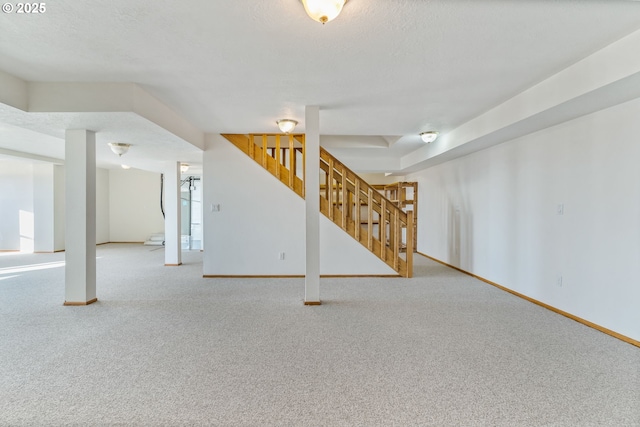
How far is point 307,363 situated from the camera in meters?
2.49

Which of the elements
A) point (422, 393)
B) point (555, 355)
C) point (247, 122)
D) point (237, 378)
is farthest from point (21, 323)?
point (555, 355)

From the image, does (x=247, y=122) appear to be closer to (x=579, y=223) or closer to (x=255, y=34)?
(x=255, y=34)

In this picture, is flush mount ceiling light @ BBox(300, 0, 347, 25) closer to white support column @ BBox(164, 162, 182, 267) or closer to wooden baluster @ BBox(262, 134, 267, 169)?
wooden baluster @ BBox(262, 134, 267, 169)

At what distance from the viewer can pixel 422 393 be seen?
2.09 meters

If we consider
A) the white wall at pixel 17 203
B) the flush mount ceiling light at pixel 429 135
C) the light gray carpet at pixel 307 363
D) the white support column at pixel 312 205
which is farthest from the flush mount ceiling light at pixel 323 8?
the white wall at pixel 17 203

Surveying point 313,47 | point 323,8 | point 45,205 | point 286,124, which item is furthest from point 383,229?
point 45,205

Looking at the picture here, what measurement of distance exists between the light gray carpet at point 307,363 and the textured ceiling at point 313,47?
96.5 inches

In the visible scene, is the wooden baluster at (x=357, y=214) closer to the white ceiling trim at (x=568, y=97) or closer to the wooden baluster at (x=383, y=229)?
the wooden baluster at (x=383, y=229)

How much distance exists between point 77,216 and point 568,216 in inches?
231

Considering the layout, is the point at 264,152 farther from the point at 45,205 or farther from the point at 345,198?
the point at 45,205

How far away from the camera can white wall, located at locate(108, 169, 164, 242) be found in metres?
10.4

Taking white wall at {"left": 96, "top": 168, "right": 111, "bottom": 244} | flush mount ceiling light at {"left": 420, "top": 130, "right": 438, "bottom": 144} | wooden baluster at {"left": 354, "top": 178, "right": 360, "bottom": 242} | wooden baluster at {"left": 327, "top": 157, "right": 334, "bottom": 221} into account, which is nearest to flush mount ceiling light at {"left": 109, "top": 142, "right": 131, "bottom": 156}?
wooden baluster at {"left": 327, "top": 157, "right": 334, "bottom": 221}

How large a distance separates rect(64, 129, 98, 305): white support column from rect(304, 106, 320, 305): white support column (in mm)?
2763

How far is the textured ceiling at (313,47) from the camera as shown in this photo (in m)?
2.05
